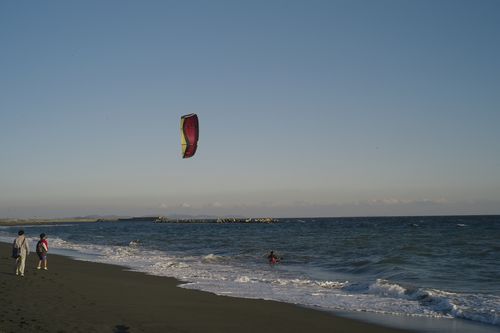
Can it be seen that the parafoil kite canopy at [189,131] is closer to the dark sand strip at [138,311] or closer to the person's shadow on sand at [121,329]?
the dark sand strip at [138,311]

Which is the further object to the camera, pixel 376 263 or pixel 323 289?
pixel 376 263

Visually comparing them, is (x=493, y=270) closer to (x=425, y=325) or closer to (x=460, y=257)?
(x=460, y=257)

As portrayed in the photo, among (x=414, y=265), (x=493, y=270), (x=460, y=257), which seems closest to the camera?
(x=493, y=270)

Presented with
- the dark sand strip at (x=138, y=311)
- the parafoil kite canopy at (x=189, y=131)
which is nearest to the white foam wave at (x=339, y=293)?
the dark sand strip at (x=138, y=311)

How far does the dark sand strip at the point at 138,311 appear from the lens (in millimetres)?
9008

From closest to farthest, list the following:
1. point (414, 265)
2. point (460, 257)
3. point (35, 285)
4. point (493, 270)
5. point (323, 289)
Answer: point (35, 285) < point (323, 289) < point (493, 270) < point (414, 265) < point (460, 257)

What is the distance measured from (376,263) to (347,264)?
1.22 m

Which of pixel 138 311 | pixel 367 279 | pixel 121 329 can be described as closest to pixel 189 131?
pixel 138 311

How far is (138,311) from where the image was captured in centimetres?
1080

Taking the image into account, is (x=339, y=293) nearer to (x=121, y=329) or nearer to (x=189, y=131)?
(x=189, y=131)

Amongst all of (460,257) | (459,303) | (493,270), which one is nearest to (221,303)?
(459,303)

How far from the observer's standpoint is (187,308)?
11547 millimetres

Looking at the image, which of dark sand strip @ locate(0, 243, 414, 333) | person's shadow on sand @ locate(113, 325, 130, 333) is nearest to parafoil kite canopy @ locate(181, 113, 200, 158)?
dark sand strip @ locate(0, 243, 414, 333)

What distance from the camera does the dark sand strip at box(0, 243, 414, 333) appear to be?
9.01 meters
